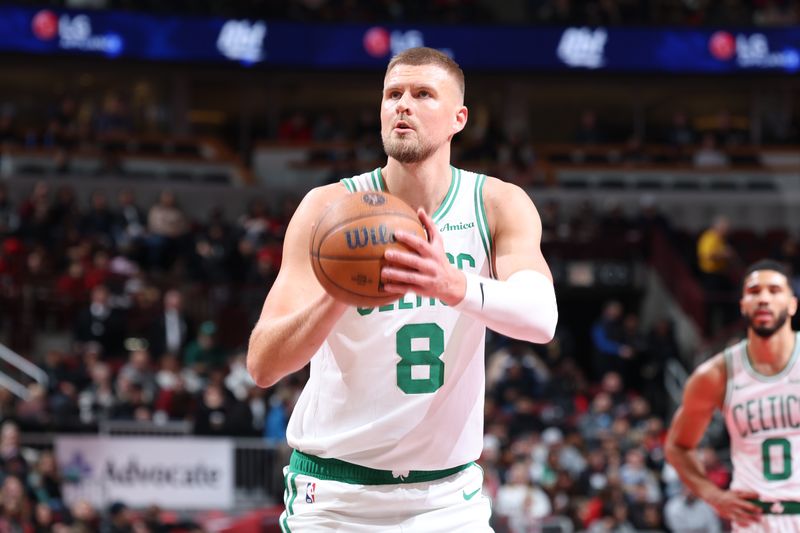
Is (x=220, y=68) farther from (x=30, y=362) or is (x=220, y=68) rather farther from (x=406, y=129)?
(x=406, y=129)

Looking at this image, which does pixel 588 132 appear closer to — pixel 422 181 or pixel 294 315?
pixel 422 181

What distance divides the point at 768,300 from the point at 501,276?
3.62 m

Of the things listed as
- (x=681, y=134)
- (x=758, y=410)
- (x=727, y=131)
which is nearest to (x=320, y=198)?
(x=758, y=410)

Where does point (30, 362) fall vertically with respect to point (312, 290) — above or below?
below

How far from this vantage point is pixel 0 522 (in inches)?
535

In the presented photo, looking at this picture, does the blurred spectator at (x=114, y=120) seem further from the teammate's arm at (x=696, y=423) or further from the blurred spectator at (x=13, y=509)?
the teammate's arm at (x=696, y=423)

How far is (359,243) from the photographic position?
3865 mm

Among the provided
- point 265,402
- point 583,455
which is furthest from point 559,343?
point 265,402

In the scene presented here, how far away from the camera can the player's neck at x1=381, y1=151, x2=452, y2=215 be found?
15.8 ft

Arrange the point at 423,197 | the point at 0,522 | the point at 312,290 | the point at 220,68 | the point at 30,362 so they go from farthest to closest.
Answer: the point at 220,68, the point at 30,362, the point at 0,522, the point at 423,197, the point at 312,290

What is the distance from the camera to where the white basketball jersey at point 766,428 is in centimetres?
745

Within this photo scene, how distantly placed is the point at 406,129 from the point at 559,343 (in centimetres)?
1698

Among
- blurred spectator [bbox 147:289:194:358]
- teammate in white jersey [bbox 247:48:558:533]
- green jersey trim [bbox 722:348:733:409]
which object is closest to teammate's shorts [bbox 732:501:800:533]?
green jersey trim [bbox 722:348:733:409]

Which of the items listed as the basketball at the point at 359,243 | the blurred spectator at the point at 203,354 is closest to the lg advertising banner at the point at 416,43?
the blurred spectator at the point at 203,354
